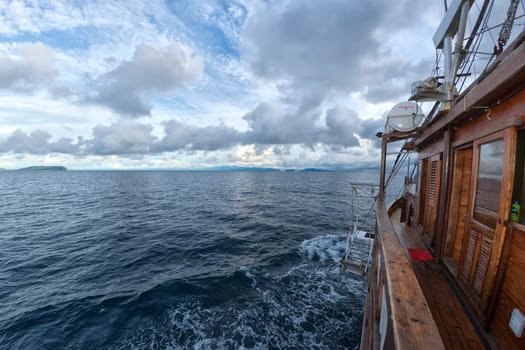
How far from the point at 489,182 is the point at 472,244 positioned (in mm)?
1058

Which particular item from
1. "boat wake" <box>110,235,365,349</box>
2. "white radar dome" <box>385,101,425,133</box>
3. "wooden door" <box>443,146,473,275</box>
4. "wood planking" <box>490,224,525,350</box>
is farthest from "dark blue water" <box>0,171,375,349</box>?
"white radar dome" <box>385,101,425,133</box>

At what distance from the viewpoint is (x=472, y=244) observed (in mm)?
3463

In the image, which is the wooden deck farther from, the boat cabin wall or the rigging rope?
the rigging rope

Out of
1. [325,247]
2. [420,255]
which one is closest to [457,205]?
[420,255]

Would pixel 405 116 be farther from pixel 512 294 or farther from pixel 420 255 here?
pixel 512 294

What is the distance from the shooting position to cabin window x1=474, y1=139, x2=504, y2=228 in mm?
2980

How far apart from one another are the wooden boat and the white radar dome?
1.83 metres

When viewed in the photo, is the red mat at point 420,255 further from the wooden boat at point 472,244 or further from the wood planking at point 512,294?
the wood planking at point 512,294

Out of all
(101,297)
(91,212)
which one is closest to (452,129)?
(101,297)

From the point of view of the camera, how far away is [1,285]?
9320 mm

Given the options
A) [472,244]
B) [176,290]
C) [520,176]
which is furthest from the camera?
[176,290]

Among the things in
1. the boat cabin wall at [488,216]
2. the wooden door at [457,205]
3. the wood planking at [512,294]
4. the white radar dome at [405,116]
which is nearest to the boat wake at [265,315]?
the wooden door at [457,205]

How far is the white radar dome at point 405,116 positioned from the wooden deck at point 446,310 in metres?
4.19

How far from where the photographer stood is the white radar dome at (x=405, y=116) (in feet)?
21.9
